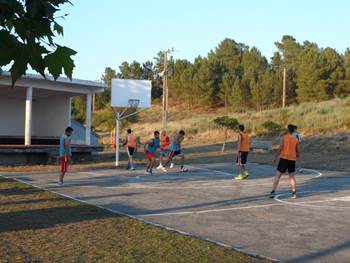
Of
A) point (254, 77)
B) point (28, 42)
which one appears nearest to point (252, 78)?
point (254, 77)

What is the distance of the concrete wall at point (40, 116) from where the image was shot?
97.6 ft

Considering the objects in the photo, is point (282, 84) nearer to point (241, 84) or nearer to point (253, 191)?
point (241, 84)

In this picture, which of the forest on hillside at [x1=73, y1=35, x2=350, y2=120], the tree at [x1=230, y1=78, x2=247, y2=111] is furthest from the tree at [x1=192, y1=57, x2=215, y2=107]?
the tree at [x1=230, y1=78, x2=247, y2=111]

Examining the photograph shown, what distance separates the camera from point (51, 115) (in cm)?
3177

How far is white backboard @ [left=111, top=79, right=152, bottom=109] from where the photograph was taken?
87.1 ft

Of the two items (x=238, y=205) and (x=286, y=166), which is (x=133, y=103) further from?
(x=238, y=205)

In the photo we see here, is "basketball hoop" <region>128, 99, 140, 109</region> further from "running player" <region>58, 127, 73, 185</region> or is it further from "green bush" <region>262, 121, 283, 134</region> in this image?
"green bush" <region>262, 121, 283, 134</region>

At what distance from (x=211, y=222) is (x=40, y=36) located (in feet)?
24.9

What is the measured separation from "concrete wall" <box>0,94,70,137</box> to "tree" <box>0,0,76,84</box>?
28109 millimetres

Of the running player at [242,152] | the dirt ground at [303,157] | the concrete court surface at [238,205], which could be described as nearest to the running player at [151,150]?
the concrete court surface at [238,205]

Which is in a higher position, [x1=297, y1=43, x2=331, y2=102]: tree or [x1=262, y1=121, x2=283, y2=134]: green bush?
[x1=297, y1=43, x2=331, y2=102]: tree

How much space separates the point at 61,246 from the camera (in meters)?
7.32

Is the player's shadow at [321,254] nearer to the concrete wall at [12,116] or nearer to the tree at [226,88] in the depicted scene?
the concrete wall at [12,116]

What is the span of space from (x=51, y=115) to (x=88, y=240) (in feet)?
81.5
